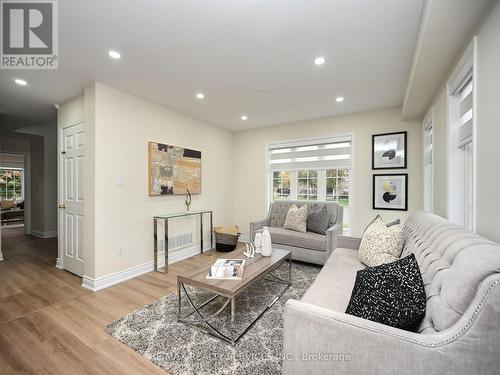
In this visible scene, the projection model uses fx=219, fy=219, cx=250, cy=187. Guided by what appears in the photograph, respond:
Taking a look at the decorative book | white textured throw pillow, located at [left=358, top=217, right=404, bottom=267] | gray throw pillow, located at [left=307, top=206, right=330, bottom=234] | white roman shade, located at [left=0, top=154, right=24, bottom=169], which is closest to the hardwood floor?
the decorative book

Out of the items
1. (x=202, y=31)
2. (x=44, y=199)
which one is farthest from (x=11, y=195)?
(x=202, y=31)

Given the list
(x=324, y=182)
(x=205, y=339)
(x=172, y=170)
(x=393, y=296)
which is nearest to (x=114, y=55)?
(x=172, y=170)

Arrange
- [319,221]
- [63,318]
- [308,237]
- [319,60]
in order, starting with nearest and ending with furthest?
[63,318] → [319,60] → [308,237] → [319,221]

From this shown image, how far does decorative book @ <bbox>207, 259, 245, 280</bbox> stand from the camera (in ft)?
6.25

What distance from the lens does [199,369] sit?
58.1 inches

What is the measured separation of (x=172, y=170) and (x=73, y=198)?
54.1 inches

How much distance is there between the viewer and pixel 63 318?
205cm

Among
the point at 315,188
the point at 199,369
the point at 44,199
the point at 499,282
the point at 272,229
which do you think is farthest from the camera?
the point at 44,199

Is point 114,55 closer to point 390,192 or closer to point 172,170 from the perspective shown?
point 172,170

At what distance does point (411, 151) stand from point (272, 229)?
2504 millimetres

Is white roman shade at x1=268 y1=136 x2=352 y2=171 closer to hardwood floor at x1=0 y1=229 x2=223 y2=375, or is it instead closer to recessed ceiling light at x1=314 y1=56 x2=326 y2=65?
recessed ceiling light at x1=314 y1=56 x2=326 y2=65

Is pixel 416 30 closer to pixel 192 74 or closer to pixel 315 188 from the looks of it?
pixel 192 74

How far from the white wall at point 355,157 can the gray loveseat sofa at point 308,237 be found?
0.51m

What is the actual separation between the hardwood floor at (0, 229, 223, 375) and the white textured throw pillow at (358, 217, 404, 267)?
1.57 metres
